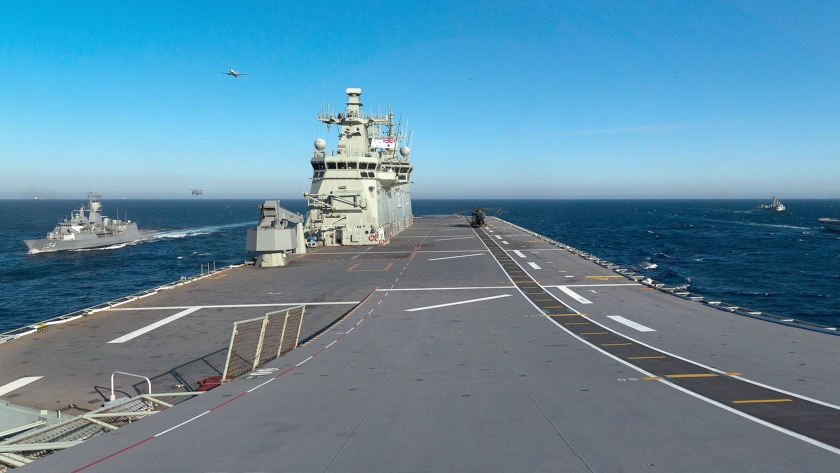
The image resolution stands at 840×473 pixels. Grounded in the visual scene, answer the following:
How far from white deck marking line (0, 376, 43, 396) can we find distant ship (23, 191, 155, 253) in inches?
2412

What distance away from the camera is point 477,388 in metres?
8.83

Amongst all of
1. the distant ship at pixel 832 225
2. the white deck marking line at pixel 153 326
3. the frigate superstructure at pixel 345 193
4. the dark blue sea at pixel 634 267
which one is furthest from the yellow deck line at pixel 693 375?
the distant ship at pixel 832 225

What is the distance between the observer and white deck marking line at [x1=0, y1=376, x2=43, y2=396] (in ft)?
36.3

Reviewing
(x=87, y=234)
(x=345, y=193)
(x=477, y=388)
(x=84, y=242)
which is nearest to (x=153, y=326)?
(x=477, y=388)

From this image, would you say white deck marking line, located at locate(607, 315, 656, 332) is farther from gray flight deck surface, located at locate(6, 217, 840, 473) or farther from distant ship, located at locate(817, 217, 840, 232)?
distant ship, located at locate(817, 217, 840, 232)

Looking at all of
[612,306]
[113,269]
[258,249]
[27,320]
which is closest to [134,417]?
[612,306]

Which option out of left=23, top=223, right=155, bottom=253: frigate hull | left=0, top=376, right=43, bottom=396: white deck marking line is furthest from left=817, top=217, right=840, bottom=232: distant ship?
left=23, top=223, right=155, bottom=253: frigate hull

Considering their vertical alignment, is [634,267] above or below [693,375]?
below

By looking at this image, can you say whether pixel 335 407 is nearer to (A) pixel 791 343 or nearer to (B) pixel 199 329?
(B) pixel 199 329

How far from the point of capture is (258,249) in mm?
30984

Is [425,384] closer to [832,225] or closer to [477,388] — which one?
[477,388]

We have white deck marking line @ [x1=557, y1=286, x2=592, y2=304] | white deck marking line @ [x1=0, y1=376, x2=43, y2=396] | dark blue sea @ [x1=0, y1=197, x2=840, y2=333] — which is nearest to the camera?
white deck marking line @ [x1=0, y1=376, x2=43, y2=396]

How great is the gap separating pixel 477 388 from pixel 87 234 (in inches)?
2895

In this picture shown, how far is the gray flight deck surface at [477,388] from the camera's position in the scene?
5707 mm
